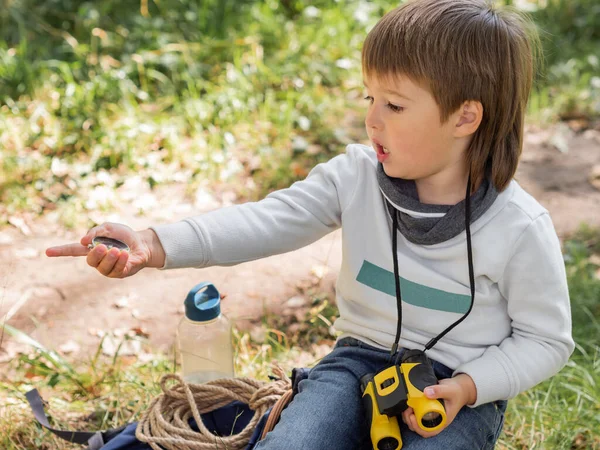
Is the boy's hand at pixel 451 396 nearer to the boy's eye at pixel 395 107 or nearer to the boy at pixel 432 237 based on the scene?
the boy at pixel 432 237

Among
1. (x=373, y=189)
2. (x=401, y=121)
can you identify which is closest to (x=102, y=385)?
(x=373, y=189)

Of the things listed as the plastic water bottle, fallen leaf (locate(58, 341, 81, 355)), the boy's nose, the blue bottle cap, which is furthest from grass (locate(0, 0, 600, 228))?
the boy's nose

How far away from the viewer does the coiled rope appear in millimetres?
2100

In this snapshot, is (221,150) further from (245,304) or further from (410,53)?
(410,53)

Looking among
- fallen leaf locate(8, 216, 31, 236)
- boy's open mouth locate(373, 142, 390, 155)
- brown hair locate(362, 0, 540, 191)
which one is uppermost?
brown hair locate(362, 0, 540, 191)

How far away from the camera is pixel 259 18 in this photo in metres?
4.91

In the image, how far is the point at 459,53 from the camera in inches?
69.5

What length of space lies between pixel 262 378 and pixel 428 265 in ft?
3.04

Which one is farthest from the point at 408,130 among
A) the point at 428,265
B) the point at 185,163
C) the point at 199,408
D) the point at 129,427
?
the point at 185,163

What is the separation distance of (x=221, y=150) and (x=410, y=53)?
246cm

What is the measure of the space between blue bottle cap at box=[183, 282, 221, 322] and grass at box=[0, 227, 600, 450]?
0.40 meters

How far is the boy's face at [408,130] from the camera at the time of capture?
1802mm

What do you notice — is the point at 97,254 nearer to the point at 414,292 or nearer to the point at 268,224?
the point at 268,224

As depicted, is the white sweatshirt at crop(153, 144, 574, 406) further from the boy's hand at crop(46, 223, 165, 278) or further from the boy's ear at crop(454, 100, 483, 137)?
the boy's ear at crop(454, 100, 483, 137)
